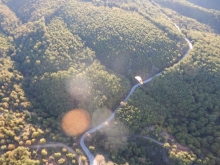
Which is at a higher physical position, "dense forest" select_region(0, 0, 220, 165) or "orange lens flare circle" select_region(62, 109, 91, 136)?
"dense forest" select_region(0, 0, 220, 165)

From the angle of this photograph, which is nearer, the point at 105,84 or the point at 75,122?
the point at 75,122

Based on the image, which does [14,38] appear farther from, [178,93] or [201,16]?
[201,16]

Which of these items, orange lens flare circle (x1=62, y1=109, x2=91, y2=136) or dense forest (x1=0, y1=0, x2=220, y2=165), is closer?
dense forest (x1=0, y1=0, x2=220, y2=165)

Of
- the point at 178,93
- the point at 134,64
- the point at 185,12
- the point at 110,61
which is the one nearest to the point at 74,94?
the point at 110,61

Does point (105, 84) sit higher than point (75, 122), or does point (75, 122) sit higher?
point (105, 84)
